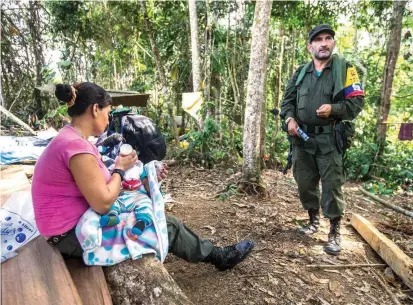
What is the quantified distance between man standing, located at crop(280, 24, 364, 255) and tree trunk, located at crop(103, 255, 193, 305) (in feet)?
6.43

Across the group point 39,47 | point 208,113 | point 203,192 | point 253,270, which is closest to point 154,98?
point 39,47

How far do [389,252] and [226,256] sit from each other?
1577mm

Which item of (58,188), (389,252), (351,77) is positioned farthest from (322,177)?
(58,188)

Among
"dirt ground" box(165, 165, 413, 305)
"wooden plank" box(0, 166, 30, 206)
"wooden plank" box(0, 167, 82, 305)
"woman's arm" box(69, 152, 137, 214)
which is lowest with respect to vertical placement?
"dirt ground" box(165, 165, 413, 305)

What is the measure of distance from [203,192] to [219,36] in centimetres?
531

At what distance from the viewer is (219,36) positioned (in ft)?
28.2

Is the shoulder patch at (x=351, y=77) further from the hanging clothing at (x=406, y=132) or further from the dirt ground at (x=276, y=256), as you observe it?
the hanging clothing at (x=406, y=132)

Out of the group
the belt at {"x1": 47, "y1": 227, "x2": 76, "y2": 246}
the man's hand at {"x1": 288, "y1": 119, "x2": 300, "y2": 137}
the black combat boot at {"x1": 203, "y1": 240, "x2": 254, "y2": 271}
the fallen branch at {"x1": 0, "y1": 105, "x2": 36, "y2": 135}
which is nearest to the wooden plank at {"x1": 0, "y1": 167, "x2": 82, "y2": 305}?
the belt at {"x1": 47, "y1": 227, "x2": 76, "y2": 246}

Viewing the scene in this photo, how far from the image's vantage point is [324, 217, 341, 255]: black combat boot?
308cm

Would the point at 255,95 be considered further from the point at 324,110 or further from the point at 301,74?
the point at 324,110

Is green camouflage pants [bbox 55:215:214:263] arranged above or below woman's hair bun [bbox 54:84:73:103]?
below

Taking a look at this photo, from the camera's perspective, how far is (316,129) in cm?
316

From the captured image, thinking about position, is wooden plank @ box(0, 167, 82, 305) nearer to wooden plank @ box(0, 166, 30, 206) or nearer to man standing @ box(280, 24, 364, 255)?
wooden plank @ box(0, 166, 30, 206)

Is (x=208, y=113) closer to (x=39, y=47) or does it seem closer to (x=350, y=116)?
(x=350, y=116)
